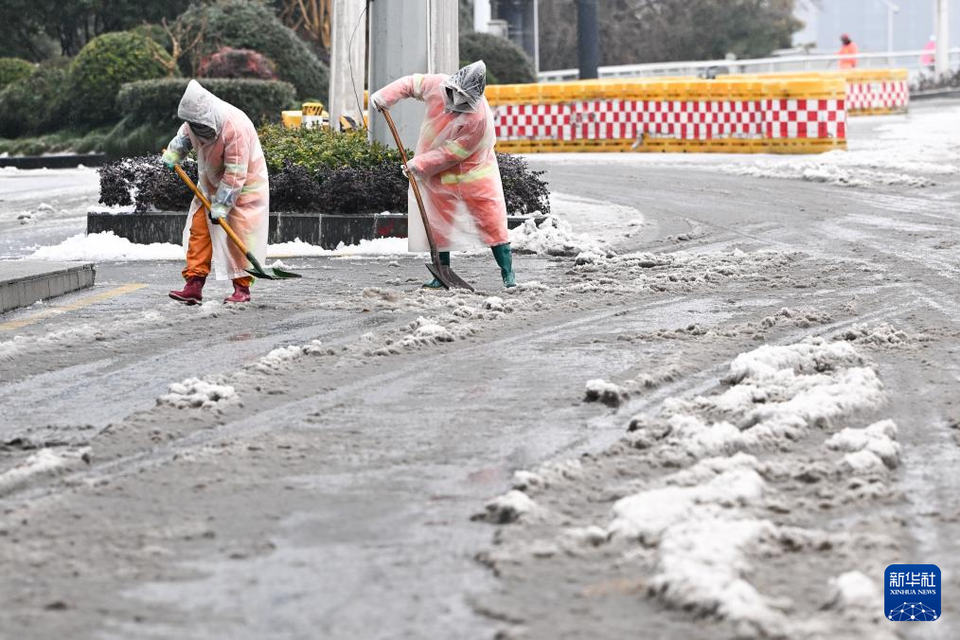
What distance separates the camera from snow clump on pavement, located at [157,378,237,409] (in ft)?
22.7

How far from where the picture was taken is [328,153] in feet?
47.4

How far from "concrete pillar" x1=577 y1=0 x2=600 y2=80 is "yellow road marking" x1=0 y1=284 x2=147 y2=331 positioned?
23.7 meters

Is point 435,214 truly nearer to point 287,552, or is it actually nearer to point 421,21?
point 421,21

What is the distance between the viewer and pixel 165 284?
11766 millimetres

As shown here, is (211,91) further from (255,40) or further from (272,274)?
(272,274)

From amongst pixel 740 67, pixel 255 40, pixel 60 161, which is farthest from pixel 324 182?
pixel 740 67

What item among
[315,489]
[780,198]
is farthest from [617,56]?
[315,489]

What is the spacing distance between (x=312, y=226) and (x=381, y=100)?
340 centimetres

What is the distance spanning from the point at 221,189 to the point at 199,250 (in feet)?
1.33

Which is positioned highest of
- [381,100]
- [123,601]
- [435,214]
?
[381,100]

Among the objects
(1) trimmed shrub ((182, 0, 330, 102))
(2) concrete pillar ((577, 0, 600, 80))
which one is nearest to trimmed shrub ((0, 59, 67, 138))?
(1) trimmed shrub ((182, 0, 330, 102))

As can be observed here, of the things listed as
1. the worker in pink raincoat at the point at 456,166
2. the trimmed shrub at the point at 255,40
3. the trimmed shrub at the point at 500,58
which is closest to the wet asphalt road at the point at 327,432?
the worker in pink raincoat at the point at 456,166

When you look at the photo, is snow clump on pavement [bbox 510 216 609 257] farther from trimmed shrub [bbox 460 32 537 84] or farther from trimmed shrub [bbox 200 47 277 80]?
trimmed shrub [bbox 460 32 537 84]

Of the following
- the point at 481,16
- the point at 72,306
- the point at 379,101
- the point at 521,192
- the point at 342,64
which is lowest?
the point at 72,306
